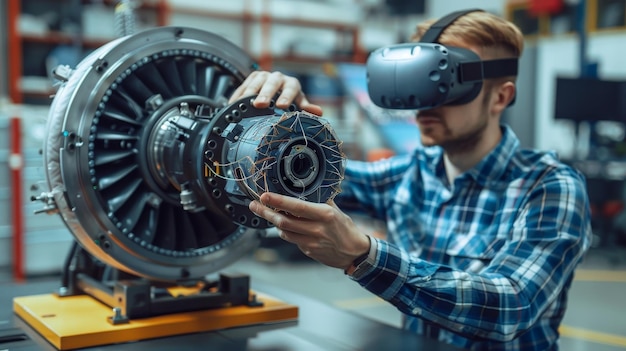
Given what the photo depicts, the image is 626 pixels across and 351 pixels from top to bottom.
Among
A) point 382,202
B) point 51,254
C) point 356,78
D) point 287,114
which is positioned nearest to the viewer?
point 287,114

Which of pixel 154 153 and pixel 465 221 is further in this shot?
pixel 465 221

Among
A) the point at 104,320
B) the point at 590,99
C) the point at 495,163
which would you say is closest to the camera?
the point at 104,320

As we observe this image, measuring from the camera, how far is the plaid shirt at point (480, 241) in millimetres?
1059

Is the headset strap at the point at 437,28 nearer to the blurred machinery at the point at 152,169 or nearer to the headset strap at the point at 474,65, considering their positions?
the headset strap at the point at 474,65

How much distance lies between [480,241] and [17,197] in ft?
10.8

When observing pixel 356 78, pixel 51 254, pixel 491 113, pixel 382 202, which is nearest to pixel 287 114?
pixel 491 113

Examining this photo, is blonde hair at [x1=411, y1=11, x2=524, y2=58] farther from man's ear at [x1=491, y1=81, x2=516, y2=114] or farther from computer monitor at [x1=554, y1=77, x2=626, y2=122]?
computer monitor at [x1=554, y1=77, x2=626, y2=122]

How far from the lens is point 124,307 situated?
43.3 inches

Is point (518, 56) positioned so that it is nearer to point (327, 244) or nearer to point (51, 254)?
point (327, 244)

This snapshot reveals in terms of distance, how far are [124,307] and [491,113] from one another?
81 cm

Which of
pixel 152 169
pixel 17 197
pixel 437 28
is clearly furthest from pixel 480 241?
pixel 17 197

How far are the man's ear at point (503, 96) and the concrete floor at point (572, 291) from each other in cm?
149

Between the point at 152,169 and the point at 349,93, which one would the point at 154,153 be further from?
the point at 349,93

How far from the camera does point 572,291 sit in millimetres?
4145
